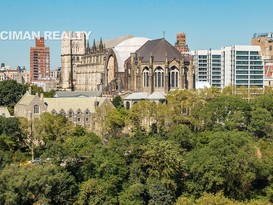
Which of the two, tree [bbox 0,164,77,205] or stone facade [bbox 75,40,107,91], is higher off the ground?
stone facade [bbox 75,40,107,91]

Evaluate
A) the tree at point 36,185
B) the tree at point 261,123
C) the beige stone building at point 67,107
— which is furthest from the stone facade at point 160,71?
the tree at point 36,185

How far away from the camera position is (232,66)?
140 metres

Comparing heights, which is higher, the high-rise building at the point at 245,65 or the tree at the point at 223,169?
the high-rise building at the point at 245,65

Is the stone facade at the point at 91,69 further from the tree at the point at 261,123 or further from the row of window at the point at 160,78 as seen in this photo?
the tree at the point at 261,123

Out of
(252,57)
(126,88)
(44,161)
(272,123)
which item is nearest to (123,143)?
(44,161)

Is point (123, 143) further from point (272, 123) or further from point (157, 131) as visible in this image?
point (272, 123)

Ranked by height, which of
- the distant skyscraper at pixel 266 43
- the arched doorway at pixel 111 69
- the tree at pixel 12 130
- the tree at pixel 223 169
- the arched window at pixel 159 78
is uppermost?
the distant skyscraper at pixel 266 43

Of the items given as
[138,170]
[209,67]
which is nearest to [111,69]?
[209,67]

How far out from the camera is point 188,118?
75875mm

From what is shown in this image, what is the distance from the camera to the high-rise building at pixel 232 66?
135 m

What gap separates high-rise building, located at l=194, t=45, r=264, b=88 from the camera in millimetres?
135250

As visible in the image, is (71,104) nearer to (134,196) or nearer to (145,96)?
(145,96)

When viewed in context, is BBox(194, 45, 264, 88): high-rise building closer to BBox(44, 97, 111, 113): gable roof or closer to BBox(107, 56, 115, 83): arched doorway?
BBox(107, 56, 115, 83): arched doorway

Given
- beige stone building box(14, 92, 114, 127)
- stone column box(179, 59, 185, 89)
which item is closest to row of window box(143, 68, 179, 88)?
stone column box(179, 59, 185, 89)
